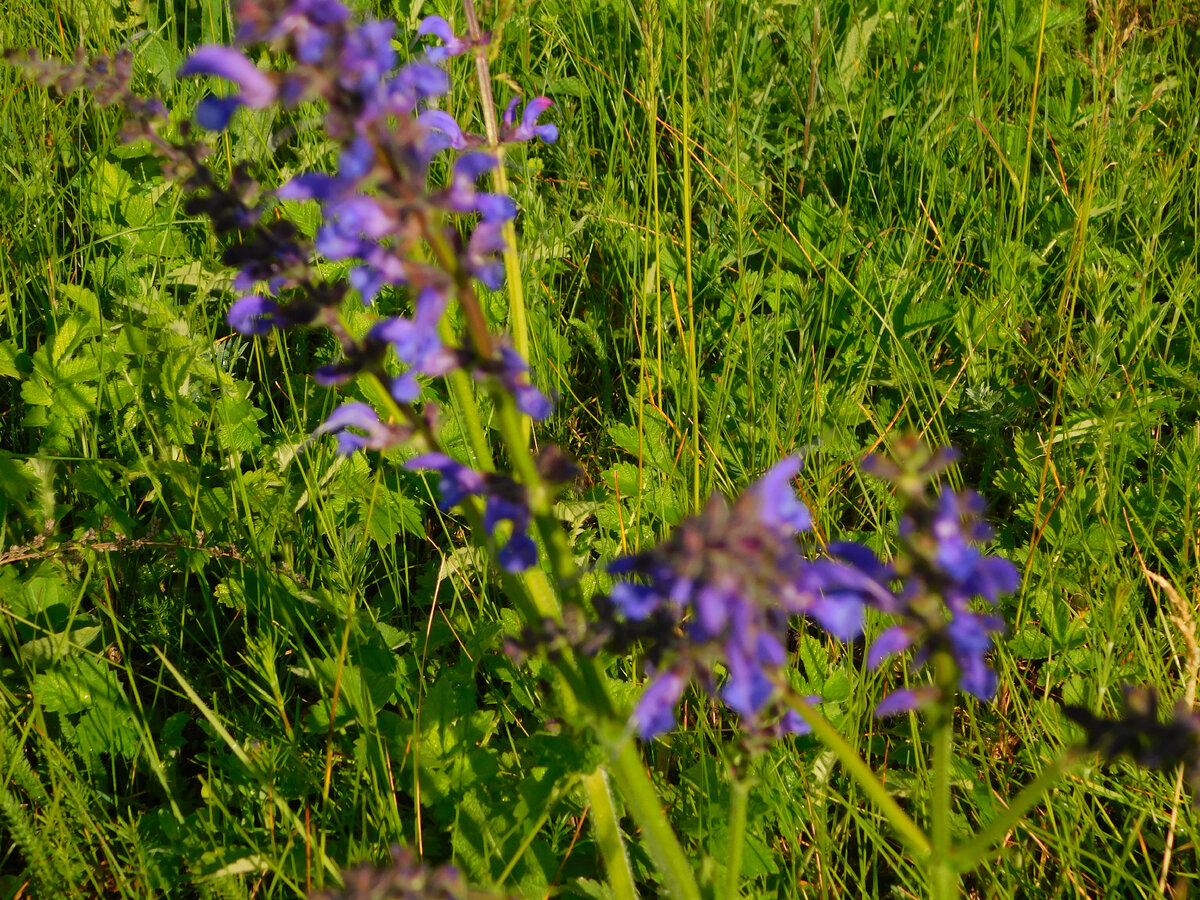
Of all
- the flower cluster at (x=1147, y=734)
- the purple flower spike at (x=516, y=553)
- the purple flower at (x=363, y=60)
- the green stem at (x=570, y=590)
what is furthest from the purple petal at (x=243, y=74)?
the flower cluster at (x=1147, y=734)

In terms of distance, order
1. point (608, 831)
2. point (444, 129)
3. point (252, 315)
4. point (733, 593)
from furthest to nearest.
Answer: point (444, 129)
point (608, 831)
point (252, 315)
point (733, 593)

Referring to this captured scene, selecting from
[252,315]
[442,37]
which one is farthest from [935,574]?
[442,37]

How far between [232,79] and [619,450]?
237 centimetres

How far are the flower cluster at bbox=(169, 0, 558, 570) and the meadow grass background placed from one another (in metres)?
0.69

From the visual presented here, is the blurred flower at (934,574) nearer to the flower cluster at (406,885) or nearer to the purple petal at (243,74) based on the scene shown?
the flower cluster at (406,885)

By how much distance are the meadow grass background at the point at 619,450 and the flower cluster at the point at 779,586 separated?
0.62m

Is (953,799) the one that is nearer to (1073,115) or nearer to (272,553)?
(272,553)

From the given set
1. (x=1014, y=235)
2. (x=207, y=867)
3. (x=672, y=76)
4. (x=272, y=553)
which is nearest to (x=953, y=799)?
(x=207, y=867)

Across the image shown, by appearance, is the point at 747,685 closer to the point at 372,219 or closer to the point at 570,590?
the point at 570,590

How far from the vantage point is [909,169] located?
13.7ft

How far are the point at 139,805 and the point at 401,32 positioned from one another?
11.9 ft

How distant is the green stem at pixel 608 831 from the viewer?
197cm

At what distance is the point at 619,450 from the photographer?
3.55 m

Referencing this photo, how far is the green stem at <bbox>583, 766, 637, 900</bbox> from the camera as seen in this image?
1966mm
